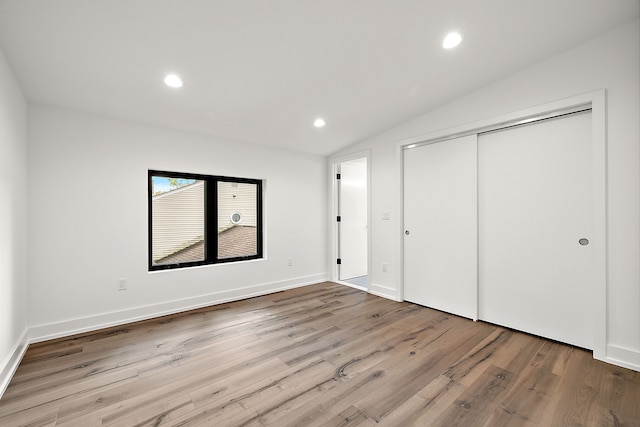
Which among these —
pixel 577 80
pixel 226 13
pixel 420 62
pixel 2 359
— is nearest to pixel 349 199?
pixel 420 62

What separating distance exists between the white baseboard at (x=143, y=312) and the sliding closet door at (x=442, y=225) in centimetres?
193

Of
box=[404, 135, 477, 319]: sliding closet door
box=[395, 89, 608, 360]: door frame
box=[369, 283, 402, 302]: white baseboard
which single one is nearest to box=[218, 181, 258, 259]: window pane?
box=[369, 283, 402, 302]: white baseboard

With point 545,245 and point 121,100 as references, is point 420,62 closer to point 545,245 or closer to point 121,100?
point 545,245

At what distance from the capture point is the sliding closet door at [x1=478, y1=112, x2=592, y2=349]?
96.1 inches

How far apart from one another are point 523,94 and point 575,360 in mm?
2350

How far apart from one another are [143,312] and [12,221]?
1.45 meters

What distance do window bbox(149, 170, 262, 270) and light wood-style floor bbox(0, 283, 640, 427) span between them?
0.86 metres

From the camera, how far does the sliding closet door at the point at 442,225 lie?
3143mm

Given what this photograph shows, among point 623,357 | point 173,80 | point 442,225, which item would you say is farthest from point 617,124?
point 173,80

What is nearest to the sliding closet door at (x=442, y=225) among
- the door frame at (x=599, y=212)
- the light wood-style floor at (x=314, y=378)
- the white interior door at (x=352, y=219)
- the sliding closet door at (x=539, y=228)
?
the sliding closet door at (x=539, y=228)

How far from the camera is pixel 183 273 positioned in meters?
3.41

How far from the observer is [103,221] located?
9.52 feet

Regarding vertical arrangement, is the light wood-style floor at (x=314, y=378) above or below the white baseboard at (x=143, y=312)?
below

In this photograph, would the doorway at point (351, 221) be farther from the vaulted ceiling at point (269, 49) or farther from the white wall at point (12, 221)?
the white wall at point (12, 221)
